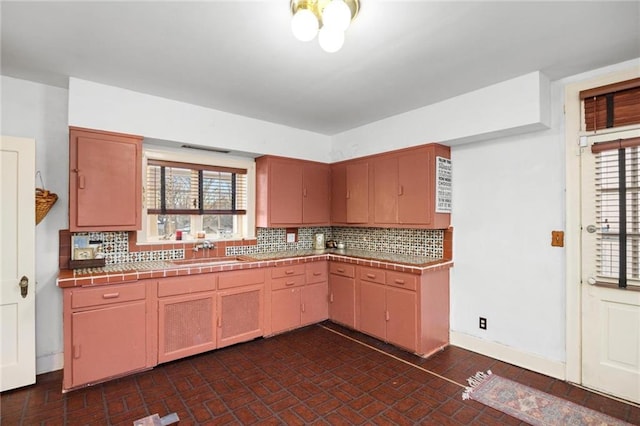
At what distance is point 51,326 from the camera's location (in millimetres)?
2840

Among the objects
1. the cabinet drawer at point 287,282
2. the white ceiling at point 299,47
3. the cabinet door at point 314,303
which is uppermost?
the white ceiling at point 299,47

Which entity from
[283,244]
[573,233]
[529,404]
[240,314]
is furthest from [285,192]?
[529,404]

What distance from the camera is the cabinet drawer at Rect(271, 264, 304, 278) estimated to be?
3.61 metres

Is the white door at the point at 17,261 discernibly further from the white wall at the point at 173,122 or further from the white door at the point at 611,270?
the white door at the point at 611,270

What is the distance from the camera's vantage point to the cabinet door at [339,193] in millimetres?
4344

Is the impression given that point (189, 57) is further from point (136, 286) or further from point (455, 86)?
point (455, 86)

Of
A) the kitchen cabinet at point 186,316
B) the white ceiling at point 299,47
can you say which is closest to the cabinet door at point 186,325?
the kitchen cabinet at point 186,316

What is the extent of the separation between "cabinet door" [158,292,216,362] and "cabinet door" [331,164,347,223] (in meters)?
2.01

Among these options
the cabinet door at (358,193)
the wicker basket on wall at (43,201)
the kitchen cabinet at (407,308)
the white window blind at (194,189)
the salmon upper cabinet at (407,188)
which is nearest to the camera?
the wicker basket on wall at (43,201)

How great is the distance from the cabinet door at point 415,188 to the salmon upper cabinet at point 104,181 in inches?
107

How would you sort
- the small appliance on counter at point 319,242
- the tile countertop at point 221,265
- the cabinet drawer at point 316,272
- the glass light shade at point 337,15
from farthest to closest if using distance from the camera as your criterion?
the small appliance on counter at point 319,242 < the cabinet drawer at point 316,272 < the tile countertop at point 221,265 < the glass light shade at point 337,15

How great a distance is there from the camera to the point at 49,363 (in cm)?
280

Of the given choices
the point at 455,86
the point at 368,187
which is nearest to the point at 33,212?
the point at 368,187

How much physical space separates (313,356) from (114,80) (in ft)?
10.2
